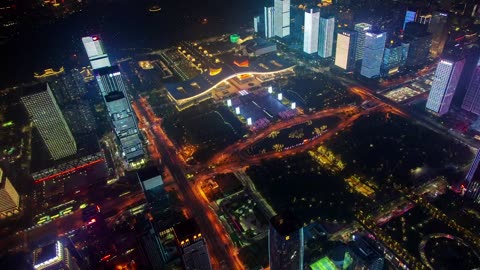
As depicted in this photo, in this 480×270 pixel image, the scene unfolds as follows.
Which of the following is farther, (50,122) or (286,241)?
(50,122)

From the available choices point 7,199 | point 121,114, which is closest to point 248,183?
point 121,114

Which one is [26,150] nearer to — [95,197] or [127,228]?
[95,197]

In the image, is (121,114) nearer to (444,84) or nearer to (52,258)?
(52,258)

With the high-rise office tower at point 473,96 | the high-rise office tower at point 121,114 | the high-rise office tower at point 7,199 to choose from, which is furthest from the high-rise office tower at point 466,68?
the high-rise office tower at point 7,199

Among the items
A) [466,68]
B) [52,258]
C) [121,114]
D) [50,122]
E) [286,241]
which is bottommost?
[52,258]

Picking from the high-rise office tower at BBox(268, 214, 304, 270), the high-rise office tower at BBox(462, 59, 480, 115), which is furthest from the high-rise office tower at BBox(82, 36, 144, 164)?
the high-rise office tower at BBox(462, 59, 480, 115)

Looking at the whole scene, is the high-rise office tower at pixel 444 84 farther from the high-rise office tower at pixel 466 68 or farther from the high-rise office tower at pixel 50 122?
the high-rise office tower at pixel 50 122
